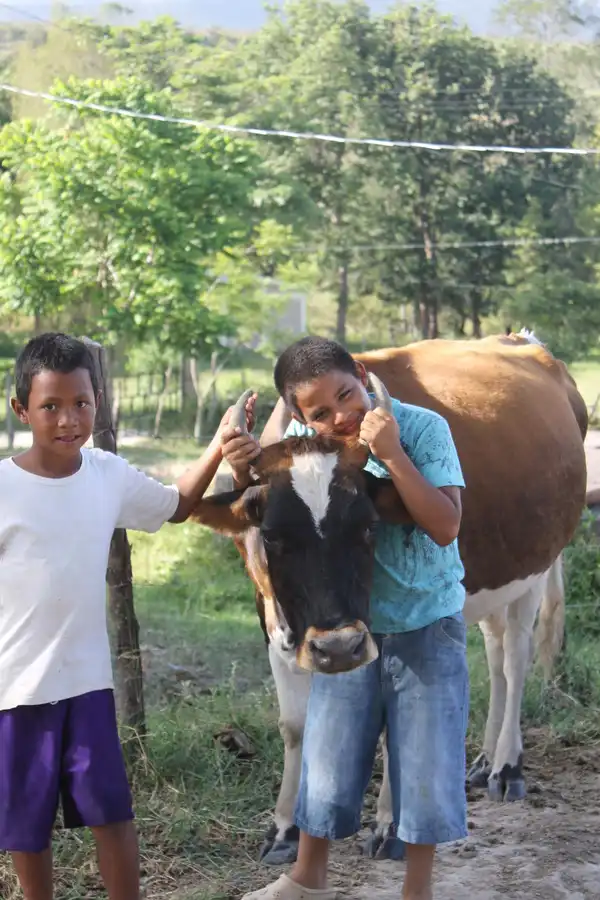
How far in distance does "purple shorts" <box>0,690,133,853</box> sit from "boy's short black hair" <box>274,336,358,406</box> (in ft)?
3.18

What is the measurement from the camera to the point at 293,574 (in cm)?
292

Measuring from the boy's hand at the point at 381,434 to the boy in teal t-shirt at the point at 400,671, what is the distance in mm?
134

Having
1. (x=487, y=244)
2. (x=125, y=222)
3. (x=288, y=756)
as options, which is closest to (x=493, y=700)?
(x=288, y=756)

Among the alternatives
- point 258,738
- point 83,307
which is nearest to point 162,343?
point 83,307

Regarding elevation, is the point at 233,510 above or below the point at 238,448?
below

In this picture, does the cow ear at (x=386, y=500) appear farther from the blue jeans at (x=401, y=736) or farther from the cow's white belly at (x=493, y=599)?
the cow's white belly at (x=493, y=599)

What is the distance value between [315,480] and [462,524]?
1675 mm

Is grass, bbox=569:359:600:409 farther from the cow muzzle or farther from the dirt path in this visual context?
the cow muzzle

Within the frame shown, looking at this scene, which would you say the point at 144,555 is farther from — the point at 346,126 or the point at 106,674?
the point at 346,126

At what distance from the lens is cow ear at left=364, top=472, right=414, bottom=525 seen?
116 inches

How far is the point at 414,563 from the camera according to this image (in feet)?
10.0

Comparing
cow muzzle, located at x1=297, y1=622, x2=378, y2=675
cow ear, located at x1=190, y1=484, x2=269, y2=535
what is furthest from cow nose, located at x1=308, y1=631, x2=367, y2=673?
cow ear, located at x1=190, y1=484, x2=269, y2=535

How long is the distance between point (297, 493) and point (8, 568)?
744 mm

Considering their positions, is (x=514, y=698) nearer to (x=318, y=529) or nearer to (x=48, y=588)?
(x=318, y=529)
